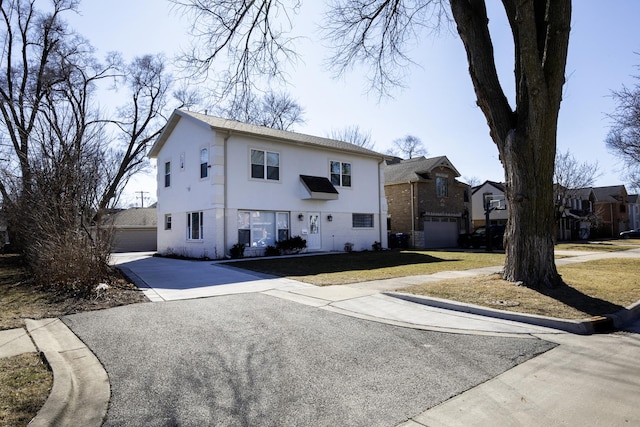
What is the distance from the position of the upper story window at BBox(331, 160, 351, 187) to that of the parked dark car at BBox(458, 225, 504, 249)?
1070 cm

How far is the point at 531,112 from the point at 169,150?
18208mm

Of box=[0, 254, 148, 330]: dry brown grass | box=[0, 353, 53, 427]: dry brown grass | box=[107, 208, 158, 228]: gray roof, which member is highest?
box=[107, 208, 158, 228]: gray roof

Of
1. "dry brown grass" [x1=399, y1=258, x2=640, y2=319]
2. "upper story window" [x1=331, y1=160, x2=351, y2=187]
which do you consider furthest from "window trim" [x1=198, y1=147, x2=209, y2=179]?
"dry brown grass" [x1=399, y1=258, x2=640, y2=319]

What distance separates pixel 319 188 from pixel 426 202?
35.0ft

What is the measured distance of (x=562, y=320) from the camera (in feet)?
19.6

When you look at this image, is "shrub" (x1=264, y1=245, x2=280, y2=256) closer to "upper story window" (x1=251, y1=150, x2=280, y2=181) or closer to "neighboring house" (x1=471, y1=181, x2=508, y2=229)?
"upper story window" (x1=251, y1=150, x2=280, y2=181)

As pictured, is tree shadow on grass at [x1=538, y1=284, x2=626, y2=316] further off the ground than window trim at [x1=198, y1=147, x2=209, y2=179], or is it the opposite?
window trim at [x1=198, y1=147, x2=209, y2=179]

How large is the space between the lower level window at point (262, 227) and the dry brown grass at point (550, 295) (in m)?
10.7

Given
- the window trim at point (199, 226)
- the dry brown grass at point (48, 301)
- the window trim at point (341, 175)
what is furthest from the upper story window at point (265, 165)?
the dry brown grass at point (48, 301)

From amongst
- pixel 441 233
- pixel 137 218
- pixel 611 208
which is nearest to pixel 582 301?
pixel 441 233

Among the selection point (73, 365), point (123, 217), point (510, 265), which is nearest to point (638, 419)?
point (73, 365)

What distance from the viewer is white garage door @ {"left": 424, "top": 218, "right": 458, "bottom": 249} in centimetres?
2803

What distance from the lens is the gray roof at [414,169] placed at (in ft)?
91.9

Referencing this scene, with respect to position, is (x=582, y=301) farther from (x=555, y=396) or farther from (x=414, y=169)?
(x=414, y=169)
